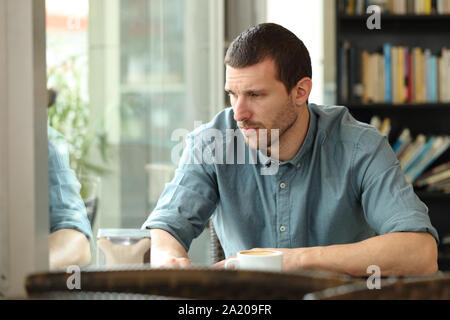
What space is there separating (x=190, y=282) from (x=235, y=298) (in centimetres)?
4

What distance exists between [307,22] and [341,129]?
2.05 metres

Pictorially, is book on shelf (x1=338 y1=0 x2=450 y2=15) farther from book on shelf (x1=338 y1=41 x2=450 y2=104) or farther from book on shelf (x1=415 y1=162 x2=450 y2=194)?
book on shelf (x1=415 y1=162 x2=450 y2=194)

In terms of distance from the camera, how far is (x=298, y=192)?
158 cm

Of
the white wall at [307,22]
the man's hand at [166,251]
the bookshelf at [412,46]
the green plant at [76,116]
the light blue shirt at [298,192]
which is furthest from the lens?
the bookshelf at [412,46]

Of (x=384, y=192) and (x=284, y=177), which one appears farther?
(x=284, y=177)

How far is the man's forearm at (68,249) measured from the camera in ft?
3.40

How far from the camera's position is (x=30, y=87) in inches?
38.3

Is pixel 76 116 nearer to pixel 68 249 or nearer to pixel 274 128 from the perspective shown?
pixel 274 128

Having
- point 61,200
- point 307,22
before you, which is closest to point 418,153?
point 307,22

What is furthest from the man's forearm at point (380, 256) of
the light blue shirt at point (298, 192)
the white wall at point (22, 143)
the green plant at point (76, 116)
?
the green plant at point (76, 116)

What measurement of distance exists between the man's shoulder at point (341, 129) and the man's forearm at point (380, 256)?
0.31 m

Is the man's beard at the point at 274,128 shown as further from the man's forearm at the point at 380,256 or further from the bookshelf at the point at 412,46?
the bookshelf at the point at 412,46
